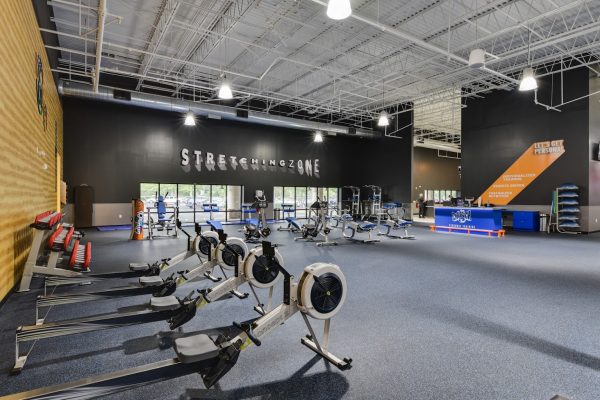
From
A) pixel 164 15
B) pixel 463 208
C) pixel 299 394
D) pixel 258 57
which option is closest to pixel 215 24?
pixel 164 15

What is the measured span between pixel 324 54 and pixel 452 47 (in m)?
3.50

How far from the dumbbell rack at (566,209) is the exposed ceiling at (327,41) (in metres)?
3.78

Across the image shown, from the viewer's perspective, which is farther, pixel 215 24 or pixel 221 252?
pixel 215 24

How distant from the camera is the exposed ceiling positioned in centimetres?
715

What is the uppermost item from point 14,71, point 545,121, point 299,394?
point 545,121

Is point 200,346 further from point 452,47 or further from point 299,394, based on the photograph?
point 452,47

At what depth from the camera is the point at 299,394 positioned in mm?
2053

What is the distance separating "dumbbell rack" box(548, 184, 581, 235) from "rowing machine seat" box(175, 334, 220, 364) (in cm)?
1212

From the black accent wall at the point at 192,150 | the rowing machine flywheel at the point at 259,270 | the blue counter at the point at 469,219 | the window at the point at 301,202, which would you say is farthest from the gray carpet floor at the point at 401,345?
A: the window at the point at 301,202

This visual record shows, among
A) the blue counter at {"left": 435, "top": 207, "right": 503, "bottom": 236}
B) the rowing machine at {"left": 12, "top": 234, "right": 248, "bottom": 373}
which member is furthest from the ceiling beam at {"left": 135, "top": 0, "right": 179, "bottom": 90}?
the blue counter at {"left": 435, "top": 207, "right": 503, "bottom": 236}

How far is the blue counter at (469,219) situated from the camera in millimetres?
9914

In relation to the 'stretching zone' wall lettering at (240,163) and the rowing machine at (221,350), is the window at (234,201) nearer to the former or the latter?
the 'stretching zone' wall lettering at (240,163)

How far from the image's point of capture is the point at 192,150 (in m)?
13.4

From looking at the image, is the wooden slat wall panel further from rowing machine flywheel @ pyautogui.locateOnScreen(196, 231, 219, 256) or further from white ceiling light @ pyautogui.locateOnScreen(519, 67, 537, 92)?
white ceiling light @ pyautogui.locateOnScreen(519, 67, 537, 92)
